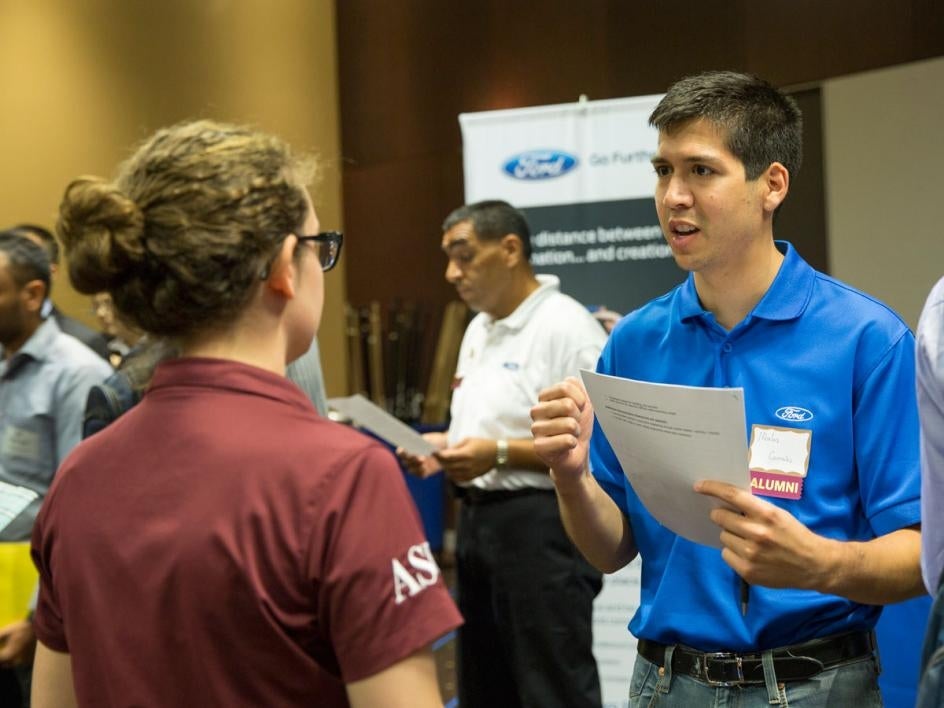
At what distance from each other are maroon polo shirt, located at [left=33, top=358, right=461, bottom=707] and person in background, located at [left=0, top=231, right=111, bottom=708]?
6.11 ft

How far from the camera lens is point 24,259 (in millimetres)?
2994

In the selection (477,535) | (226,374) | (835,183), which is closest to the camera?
(226,374)

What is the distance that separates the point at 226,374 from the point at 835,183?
12.0 ft

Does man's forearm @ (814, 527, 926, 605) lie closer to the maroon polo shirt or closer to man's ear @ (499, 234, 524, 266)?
the maroon polo shirt

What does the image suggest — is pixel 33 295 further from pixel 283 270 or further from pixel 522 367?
pixel 283 270

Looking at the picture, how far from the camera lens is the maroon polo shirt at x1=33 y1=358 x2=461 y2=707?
1.03 meters

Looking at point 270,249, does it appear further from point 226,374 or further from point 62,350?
point 62,350

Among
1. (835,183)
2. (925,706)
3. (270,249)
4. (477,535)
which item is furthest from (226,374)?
(835,183)

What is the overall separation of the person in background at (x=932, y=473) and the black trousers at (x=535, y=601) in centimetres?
231

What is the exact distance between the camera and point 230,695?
105cm

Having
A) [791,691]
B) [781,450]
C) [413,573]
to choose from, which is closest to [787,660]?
[791,691]

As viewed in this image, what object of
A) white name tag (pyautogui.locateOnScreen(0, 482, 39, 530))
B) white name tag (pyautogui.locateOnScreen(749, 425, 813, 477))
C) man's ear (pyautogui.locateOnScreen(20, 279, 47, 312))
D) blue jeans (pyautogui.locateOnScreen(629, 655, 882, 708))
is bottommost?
blue jeans (pyautogui.locateOnScreen(629, 655, 882, 708))

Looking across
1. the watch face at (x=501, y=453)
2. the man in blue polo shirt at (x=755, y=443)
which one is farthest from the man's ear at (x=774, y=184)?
the watch face at (x=501, y=453)

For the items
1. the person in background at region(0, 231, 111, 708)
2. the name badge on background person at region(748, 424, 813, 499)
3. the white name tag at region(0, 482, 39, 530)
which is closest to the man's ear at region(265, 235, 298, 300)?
the name badge on background person at region(748, 424, 813, 499)
